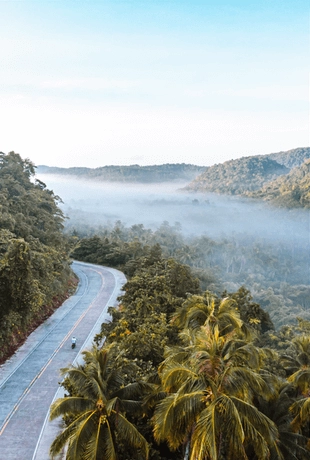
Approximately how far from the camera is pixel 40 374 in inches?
742

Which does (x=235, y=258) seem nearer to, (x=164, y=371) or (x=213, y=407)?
(x=164, y=371)

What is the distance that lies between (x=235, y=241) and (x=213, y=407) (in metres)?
126

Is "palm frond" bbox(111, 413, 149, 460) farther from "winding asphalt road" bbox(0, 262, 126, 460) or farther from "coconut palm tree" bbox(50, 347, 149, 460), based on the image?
"winding asphalt road" bbox(0, 262, 126, 460)

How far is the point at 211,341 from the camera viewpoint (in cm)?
943

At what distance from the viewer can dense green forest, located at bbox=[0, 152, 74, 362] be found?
1956 cm

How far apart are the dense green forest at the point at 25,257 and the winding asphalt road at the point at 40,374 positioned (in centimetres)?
99

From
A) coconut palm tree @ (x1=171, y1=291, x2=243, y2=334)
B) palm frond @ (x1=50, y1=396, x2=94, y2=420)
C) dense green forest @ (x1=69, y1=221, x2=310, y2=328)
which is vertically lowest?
dense green forest @ (x1=69, y1=221, x2=310, y2=328)

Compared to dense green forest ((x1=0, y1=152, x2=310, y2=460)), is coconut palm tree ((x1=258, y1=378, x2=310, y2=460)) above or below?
below

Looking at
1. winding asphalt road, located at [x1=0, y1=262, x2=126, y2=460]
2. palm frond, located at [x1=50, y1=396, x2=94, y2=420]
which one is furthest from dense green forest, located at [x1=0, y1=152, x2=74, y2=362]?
palm frond, located at [x1=50, y1=396, x2=94, y2=420]

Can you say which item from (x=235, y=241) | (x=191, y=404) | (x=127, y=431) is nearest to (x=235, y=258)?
(x=235, y=241)

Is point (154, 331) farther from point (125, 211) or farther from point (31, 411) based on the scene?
point (125, 211)

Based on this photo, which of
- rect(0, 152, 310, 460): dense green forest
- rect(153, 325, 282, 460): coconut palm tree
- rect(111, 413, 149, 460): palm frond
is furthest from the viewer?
rect(111, 413, 149, 460): palm frond

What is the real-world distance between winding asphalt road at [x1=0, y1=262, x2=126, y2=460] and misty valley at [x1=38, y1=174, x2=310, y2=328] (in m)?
29.0

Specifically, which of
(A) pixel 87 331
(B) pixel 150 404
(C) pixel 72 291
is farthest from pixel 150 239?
(B) pixel 150 404
